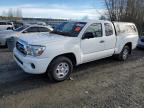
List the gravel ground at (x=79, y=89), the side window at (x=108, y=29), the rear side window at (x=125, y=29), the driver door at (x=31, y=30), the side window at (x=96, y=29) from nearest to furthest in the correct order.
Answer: the gravel ground at (x=79, y=89)
the side window at (x=96, y=29)
the side window at (x=108, y=29)
the rear side window at (x=125, y=29)
the driver door at (x=31, y=30)

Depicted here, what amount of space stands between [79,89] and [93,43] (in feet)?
5.80

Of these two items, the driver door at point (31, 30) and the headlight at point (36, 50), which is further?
the driver door at point (31, 30)

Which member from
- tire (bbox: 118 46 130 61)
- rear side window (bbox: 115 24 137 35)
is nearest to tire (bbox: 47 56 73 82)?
rear side window (bbox: 115 24 137 35)

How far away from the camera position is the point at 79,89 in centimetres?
471

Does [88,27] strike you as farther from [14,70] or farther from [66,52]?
[14,70]

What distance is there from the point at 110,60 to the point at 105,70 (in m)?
1.54

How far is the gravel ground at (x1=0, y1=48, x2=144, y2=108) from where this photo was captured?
156 inches

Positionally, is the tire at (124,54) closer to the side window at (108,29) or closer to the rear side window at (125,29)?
the rear side window at (125,29)

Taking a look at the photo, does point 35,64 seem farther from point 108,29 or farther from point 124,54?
point 124,54

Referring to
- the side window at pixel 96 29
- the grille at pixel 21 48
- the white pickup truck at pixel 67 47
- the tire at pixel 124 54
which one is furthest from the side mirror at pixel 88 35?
the tire at pixel 124 54

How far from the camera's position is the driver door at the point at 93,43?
5613 millimetres

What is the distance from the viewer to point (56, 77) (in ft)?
16.6

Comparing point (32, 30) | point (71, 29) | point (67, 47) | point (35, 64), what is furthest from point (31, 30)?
point (35, 64)

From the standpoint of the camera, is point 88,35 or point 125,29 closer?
point 88,35
